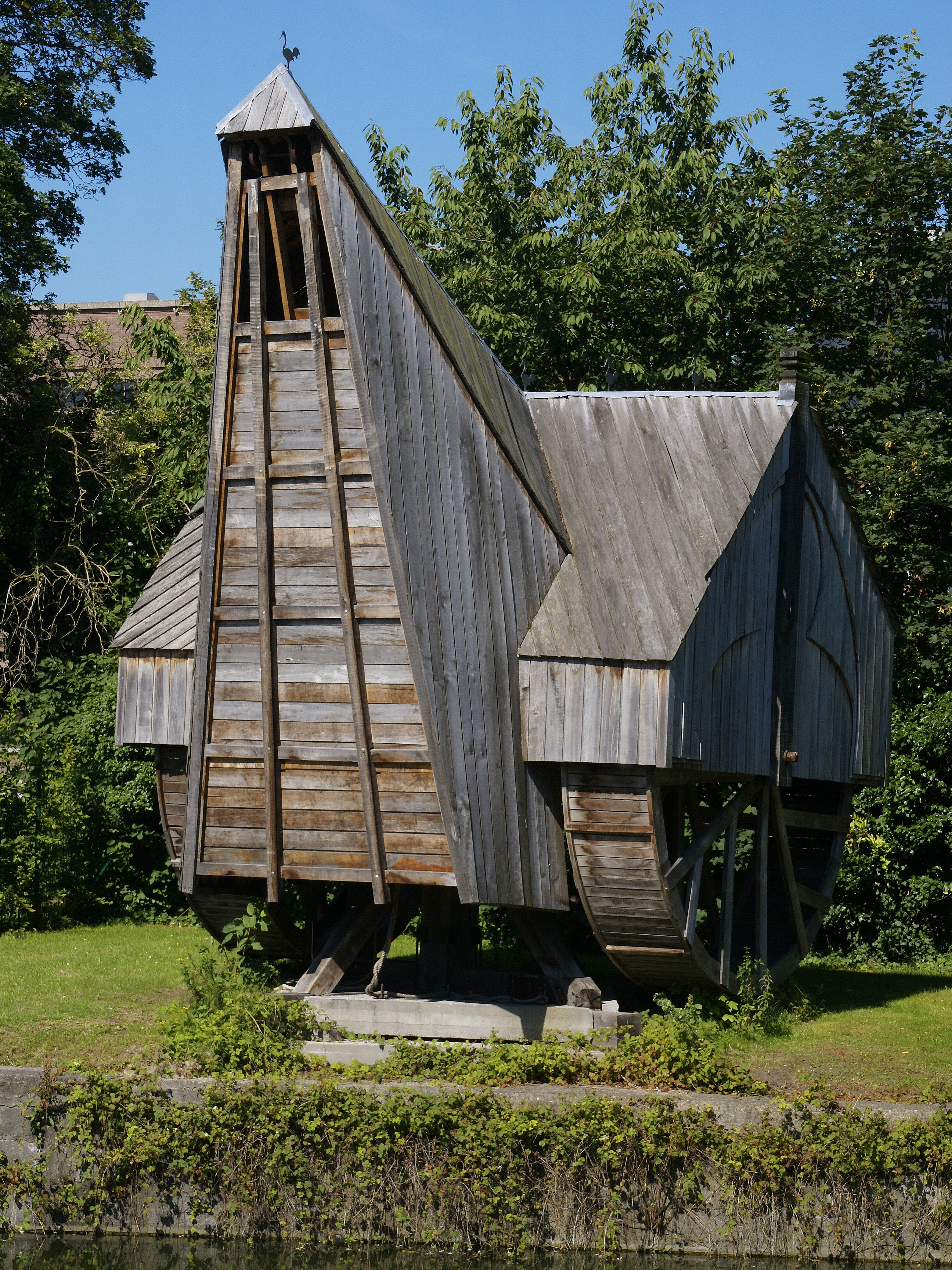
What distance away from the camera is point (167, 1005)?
10.0 metres

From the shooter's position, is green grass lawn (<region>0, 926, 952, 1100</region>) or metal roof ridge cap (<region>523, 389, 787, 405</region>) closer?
green grass lawn (<region>0, 926, 952, 1100</region>)

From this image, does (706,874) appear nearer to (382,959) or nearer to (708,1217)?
(382,959)

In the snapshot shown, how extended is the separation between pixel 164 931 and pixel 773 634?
8083 mm

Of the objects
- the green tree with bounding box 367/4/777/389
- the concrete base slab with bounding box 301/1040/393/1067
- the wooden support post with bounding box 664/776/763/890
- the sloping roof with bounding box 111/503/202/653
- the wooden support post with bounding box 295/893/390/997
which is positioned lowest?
the concrete base slab with bounding box 301/1040/393/1067

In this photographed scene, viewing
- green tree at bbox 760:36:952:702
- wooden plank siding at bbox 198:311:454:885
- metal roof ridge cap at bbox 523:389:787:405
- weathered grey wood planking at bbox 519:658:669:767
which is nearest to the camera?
wooden plank siding at bbox 198:311:454:885

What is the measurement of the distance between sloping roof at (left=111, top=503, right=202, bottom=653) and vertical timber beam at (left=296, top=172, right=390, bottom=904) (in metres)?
1.74

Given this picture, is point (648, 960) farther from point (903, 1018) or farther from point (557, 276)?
point (557, 276)

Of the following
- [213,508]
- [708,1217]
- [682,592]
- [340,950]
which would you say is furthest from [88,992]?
[682,592]

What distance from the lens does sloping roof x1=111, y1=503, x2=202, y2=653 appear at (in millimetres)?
9750

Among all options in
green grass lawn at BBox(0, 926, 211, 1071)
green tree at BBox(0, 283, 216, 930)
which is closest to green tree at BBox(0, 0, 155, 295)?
green tree at BBox(0, 283, 216, 930)

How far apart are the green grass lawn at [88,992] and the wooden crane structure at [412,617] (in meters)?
1.07

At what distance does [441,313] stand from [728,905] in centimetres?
491

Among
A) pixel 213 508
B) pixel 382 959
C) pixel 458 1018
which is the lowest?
pixel 458 1018

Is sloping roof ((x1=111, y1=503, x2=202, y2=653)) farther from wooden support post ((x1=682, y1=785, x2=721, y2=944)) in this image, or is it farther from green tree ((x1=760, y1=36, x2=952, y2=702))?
green tree ((x1=760, y1=36, x2=952, y2=702))
